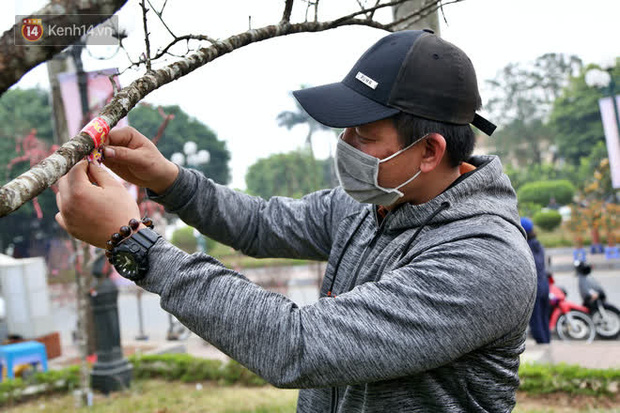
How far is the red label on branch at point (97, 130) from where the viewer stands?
1.40 meters

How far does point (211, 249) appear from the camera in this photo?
19.3m

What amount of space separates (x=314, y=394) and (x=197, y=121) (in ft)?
108

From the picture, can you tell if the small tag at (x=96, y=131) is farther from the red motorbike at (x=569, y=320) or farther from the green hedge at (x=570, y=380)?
the red motorbike at (x=569, y=320)

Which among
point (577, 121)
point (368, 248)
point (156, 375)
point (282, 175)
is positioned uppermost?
point (577, 121)

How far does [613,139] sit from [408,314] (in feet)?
42.2

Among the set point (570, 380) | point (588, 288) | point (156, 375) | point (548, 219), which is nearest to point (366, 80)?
point (570, 380)

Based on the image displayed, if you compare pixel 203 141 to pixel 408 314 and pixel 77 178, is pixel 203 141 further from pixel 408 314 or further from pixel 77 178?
pixel 408 314

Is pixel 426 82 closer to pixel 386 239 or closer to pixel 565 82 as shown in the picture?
pixel 386 239

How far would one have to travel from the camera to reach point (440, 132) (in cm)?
144

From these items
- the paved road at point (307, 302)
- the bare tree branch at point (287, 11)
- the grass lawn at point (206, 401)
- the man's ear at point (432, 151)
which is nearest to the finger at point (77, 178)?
the man's ear at point (432, 151)

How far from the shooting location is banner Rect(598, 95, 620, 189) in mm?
11766

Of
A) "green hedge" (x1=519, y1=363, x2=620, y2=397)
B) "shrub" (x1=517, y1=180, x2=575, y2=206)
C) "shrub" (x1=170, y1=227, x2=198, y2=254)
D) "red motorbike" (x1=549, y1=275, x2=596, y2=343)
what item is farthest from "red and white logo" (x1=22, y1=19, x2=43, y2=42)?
"shrub" (x1=517, y1=180, x2=575, y2=206)

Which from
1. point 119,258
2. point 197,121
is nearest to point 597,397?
point 119,258

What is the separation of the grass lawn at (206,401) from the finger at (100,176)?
364 centimetres
